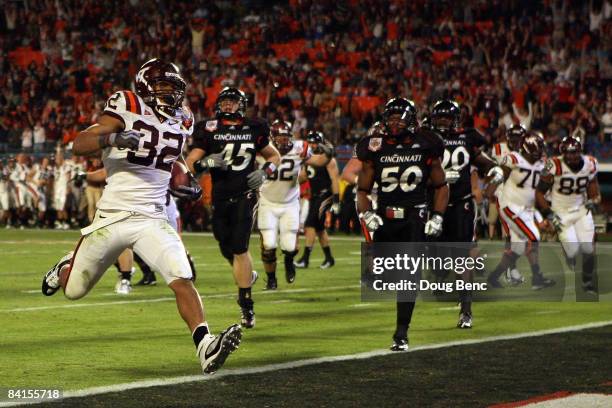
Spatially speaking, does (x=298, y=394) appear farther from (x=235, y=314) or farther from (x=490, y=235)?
(x=490, y=235)

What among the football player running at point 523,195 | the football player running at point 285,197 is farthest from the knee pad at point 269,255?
the football player running at point 523,195

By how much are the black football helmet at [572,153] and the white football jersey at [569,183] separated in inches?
2.2

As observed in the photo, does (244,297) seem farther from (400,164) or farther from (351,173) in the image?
(351,173)

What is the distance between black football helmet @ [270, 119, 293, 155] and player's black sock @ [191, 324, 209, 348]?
25.2 ft

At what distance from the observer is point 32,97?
3048cm

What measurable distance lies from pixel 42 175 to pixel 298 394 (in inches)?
822

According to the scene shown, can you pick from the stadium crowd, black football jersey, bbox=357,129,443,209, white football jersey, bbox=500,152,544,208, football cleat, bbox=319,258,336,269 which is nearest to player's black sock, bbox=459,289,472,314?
black football jersey, bbox=357,129,443,209

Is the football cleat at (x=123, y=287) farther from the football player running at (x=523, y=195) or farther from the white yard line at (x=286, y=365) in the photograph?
the white yard line at (x=286, y=365)

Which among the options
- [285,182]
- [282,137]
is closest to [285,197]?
[285,182]

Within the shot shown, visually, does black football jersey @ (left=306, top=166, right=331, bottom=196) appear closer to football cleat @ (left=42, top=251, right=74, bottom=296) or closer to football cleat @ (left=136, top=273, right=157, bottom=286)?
football cleat @ (left=136, top=273, right=157, bottom=286)

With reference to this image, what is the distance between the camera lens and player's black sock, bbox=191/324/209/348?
20.4 ft

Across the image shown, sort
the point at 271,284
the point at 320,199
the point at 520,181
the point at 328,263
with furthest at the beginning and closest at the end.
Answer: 1. the point at 320,199
2. the point at 328,263
3. the point at 520,181
4. the point at 271,284

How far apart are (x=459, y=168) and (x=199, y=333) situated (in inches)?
203

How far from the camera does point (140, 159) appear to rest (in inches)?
258
